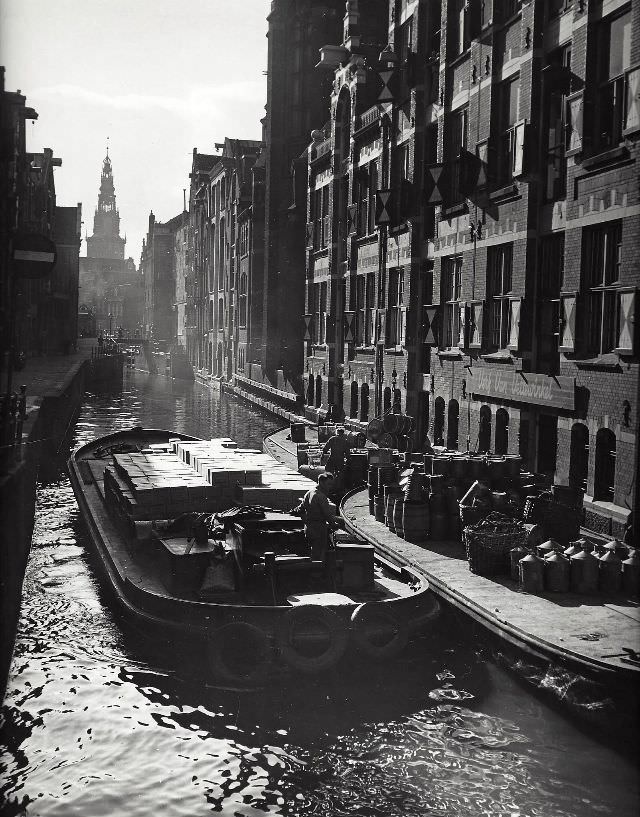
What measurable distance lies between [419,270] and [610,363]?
1353 cm

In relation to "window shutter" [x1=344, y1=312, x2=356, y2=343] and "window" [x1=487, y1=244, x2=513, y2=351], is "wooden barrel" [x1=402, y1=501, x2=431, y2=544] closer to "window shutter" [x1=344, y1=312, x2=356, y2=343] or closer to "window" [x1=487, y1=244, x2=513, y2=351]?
"window" [x1=487, y1=244, x2=513, y2=351]

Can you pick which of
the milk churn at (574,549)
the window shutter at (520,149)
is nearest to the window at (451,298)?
the window shutter at (520,149)

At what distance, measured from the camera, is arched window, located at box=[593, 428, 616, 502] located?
716 inches

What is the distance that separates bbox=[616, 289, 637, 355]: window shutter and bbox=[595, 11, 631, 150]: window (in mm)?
3408

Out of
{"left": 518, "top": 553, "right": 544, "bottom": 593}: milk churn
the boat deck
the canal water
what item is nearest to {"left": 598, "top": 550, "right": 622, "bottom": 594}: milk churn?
the boat deck

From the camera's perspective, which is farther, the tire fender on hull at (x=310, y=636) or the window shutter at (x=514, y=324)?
the window shutter at (x=514, y=324)

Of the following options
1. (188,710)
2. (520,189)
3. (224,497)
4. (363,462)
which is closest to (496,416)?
(363,462)

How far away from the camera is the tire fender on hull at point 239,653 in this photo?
12641 mm

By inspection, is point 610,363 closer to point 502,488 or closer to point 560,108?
point 502,488

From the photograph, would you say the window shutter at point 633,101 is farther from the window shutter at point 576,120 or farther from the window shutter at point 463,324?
the window shutter at point 463,324

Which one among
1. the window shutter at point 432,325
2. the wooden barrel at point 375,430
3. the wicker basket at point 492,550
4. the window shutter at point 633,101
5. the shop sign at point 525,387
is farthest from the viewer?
the window shutter at point 432,325

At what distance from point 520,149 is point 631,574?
1162cm

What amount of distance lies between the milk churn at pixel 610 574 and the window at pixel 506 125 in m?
12.3

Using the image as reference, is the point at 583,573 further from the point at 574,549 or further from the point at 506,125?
the point at 506,125
